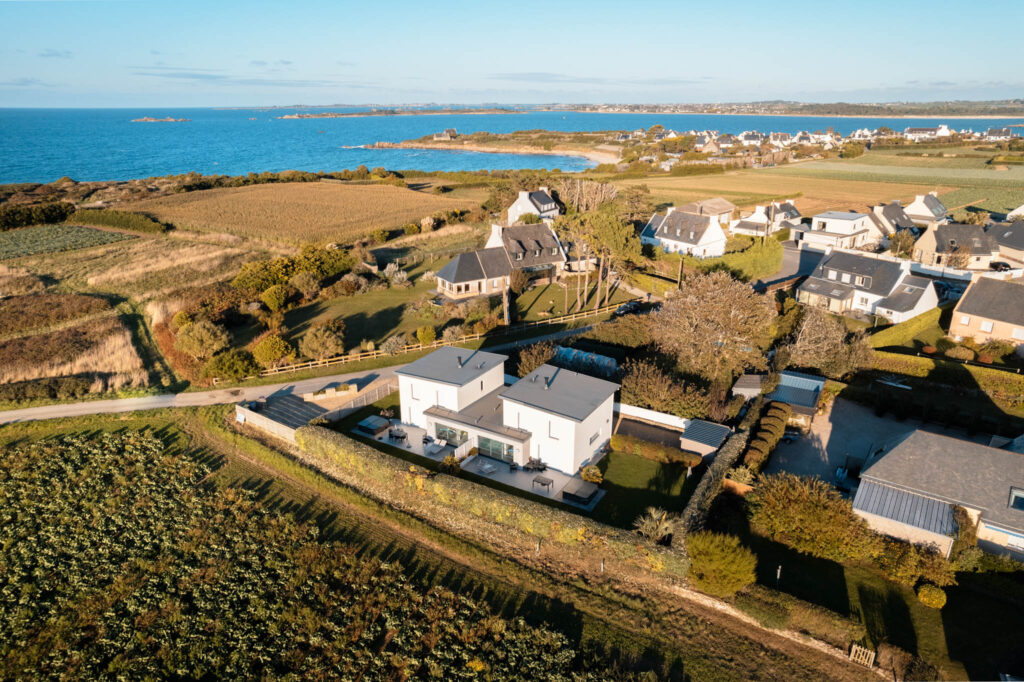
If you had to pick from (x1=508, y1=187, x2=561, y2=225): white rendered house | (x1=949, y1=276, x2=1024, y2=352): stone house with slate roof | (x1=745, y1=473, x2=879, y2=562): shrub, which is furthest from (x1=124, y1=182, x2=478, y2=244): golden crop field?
(x1=949, y1=276, x2=1024, y2=352): stone house with slate roof

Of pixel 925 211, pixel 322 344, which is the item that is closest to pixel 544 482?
pixel 322 344

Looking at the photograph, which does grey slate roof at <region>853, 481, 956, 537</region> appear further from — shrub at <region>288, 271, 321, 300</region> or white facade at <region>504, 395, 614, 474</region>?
shrub at <region>288, 271, 321, 300</region>

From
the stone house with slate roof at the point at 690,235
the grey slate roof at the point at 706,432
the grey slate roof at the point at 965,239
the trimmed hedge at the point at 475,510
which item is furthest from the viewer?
the stone house with slate roof at the point at 690,235

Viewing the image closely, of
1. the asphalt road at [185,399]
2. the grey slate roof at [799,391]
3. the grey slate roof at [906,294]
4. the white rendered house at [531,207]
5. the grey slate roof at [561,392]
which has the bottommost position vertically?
the asphalt road at [185,399]

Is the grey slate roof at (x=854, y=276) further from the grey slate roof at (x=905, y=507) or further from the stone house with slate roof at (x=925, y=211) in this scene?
the stone house with slate roof at (x=925, y=211)

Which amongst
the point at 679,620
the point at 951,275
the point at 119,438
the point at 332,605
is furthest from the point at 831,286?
the point at 119,438

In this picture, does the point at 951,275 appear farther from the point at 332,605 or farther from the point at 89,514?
the point at 89,514

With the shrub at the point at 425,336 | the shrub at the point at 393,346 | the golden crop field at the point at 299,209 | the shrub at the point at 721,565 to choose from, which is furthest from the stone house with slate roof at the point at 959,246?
the golden crop field at the point at 299,209

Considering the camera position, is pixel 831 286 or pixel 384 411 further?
pixel 831 286
